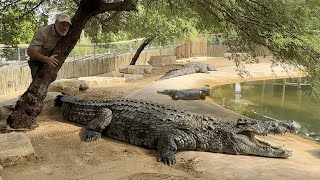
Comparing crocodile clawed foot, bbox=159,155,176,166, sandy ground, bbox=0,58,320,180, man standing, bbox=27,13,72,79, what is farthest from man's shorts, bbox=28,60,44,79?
crocodile clawed foot, bbox=159,155,176,166

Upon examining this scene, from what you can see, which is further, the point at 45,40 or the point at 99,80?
the point at 99,80

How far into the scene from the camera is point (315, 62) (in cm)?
601

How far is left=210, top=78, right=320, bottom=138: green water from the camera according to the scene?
1017 centimetres

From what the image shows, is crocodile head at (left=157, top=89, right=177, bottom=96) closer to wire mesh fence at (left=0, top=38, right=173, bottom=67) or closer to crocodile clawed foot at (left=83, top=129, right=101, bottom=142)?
wire mesh fence at (left=0, top=38, right=173, bottom=67)

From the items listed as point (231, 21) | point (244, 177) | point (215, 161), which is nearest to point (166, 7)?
point (231, 21)

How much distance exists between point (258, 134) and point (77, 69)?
31.6 feet

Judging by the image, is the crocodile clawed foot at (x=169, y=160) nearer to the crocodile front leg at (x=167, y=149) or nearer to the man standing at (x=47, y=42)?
the crocodile front leg at (x=167, y=149)

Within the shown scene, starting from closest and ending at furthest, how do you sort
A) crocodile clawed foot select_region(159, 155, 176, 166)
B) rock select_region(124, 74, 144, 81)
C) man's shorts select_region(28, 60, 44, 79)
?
crocodile clawed foot select_region(159, 155, 176, 166) < man's shorts select_region(28, 60, 44, 79) < rock select_region(124, 74, 144, 81)

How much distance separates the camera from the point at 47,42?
212 inches

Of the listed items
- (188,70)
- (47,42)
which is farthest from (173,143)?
(188,70)

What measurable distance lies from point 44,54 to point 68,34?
1.48 ft

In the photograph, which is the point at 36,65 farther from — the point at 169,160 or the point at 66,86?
the point at 66,86

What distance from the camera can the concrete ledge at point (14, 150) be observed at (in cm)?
400

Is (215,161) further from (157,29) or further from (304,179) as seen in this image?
(157,29)
